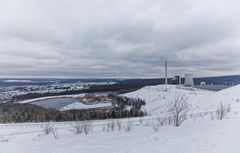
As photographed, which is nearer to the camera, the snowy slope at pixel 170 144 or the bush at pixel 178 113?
the snowy slope at pixel 170 144

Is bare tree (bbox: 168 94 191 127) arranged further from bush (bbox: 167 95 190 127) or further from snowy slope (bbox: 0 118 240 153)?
snowy slope (bbox: 0 118 240 153)

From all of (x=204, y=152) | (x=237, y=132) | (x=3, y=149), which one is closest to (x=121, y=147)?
(x=204, y=152)

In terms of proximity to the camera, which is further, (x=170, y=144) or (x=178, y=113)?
(x=178, y=113)

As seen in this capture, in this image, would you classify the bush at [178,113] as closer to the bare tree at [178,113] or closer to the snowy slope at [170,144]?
the bare tree at [178,113]

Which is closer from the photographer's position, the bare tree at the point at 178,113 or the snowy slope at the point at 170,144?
the snowy slope at the point at 170,144

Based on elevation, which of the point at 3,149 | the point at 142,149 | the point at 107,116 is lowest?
the point at 107,116

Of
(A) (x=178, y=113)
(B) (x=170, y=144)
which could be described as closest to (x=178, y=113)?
(A) (x=178, y=113)

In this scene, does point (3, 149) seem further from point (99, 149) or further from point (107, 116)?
point (107, 116)

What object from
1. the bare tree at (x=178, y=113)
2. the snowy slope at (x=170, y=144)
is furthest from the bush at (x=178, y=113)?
the snowy slope at (x=170, y=144)

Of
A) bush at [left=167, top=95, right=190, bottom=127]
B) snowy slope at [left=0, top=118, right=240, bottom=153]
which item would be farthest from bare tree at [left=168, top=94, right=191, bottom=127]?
snowy slope at [left=0, top=118, right=240, bottom=153]

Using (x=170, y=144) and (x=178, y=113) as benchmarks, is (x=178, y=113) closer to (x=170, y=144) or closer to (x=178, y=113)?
(x=178, y=113)

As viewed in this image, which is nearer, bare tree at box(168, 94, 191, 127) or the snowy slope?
the snowy slope
